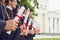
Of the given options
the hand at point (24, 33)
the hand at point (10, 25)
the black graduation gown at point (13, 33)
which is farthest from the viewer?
the hand at point (24, 33)

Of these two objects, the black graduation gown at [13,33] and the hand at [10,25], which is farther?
the black graduation gown at [13,33]

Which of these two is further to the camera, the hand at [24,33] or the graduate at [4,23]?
the hand at [24,33]

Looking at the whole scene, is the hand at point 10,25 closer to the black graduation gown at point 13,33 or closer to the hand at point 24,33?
the black graduation gown at point 13,33

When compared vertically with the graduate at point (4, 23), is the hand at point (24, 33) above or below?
below

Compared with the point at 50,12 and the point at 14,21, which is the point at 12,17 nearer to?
the point at 14,21

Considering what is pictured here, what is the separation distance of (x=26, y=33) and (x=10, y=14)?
25 centimetres

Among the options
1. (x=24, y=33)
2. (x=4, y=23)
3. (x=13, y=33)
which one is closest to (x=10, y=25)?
(x=4, y=23)

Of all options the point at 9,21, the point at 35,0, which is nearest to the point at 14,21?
the point at 9,21

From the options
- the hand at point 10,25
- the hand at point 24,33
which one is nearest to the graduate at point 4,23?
the hand at point 10,25

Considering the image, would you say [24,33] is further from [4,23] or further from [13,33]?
[4,23]

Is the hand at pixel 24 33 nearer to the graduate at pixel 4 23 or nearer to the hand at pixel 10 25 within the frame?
the graduate at pixel 4 23

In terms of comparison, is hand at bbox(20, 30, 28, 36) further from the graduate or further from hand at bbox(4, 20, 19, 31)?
hand at bbox(4, 20, 19, 31)

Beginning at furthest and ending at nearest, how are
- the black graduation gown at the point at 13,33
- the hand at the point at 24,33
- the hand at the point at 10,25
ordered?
the hand at the point at 24,33 → the black graduation gown at the point at 13,33 → the hand at the point at 10,25

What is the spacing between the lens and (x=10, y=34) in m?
1.49
